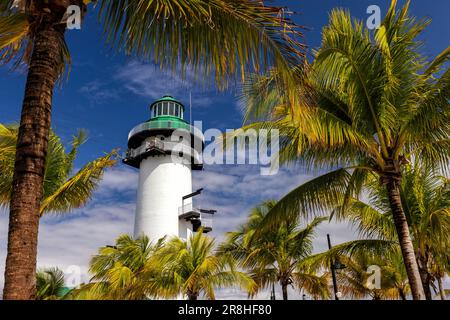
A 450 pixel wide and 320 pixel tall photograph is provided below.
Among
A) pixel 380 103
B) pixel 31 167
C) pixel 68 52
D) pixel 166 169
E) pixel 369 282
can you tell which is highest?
pixel 166 169

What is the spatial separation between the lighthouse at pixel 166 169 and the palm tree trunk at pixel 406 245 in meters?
20.4

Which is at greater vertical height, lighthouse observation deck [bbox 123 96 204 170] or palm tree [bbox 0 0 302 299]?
lighthouse observation deck [bbox 123 96 204 170]

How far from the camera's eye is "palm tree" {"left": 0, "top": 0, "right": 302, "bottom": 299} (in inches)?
134

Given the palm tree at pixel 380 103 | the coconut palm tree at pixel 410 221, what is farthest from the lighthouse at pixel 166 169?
the palm tree at pixel 380 103

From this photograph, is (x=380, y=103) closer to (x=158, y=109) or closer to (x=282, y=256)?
(x=282, y=256)

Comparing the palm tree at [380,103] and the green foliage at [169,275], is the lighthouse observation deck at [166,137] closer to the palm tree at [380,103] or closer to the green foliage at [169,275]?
the green foliage at [169,275]

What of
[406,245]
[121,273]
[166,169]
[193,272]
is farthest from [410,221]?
[166,169]

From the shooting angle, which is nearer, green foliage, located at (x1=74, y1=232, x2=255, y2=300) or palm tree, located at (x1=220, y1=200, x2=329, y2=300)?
green foliage, located at (x1=74, y1=232, x2=255, y2=300)

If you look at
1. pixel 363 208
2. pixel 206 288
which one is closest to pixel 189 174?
pixel 206 288

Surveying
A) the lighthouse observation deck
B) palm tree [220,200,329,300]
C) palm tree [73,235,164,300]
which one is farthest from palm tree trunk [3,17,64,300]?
the lighthouse observation deck

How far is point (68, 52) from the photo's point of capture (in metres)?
4.90

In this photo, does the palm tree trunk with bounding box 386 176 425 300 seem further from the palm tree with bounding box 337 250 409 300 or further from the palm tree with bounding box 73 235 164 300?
the palm tree with bounding box 337 250 409 300

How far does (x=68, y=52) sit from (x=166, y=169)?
2558 cm
